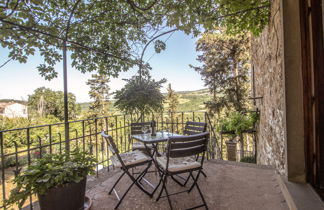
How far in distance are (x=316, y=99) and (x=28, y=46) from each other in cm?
381

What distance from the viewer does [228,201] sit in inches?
80.4

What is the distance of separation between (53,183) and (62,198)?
0.58 feet

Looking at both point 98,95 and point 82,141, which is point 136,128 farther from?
point 98,95

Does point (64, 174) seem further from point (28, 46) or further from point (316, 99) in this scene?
point (316, 99)

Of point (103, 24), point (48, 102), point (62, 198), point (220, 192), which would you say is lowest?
point (220, 192)

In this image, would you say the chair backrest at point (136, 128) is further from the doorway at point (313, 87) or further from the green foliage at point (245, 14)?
the doorway at point (313, 87)

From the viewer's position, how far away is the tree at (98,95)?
1700 cm

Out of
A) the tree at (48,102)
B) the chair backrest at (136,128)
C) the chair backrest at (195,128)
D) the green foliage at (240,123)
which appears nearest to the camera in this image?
the chair backrest at (195,128)

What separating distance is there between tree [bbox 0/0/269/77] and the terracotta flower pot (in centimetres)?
162

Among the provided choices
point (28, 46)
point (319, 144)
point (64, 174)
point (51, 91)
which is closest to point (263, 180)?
point (319, 144)

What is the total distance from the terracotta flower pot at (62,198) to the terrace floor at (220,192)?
0.40m

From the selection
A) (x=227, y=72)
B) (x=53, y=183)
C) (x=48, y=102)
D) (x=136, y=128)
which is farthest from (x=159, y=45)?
(x=48, y=102)

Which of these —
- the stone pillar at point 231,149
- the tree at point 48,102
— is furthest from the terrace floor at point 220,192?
the tree at point 48,102

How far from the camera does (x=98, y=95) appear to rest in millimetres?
17422
